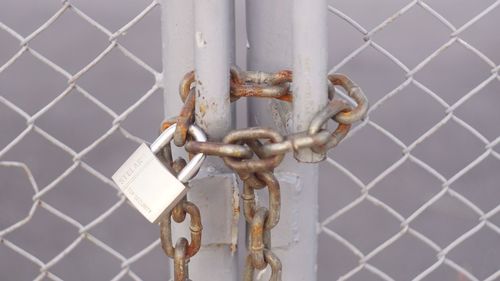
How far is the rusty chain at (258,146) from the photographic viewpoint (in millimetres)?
620

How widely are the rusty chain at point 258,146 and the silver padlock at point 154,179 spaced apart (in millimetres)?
14

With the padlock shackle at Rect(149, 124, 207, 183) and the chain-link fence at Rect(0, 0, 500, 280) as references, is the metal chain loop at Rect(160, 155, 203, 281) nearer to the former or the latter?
the padlock shackle at Rect(149, 124, 207, 183)

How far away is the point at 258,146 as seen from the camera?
0.64 m

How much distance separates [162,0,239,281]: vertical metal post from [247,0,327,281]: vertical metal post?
0.05 metres

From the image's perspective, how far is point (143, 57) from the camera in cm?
299

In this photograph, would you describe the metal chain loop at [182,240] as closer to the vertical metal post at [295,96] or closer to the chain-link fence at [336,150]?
the vertical metal post at [295,96]

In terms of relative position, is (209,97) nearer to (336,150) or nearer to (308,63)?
(308,63)

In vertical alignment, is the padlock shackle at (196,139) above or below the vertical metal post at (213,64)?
below

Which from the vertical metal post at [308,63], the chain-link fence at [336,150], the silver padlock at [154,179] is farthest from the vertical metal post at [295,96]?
the chain-link fence at [336,150]

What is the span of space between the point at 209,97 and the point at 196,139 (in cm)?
4

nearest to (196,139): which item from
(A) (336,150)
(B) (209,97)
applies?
(B) (209,97)

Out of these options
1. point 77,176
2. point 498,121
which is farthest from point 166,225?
point 498,121

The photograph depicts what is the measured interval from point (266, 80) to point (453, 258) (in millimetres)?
1546

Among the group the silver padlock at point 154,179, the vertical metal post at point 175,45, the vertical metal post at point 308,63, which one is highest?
the vertical metal post at point 175,45
